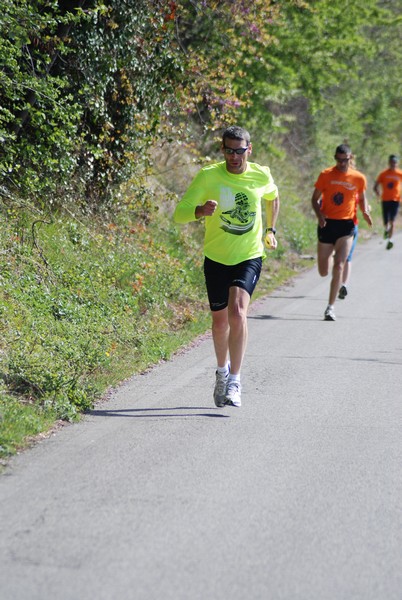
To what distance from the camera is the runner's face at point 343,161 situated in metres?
13.2

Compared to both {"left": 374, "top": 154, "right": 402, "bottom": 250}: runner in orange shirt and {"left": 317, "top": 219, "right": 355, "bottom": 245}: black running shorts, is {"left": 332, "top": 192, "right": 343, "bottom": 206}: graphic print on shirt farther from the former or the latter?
{"left": 374, "top": 154, "right": 402, "bottom": 250}: runner in orange shirt

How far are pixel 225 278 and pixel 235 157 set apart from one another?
0.91m

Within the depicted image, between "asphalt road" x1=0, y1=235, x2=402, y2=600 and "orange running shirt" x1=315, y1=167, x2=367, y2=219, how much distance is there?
13.6ft

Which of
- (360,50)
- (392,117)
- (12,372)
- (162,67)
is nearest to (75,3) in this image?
(162,67)

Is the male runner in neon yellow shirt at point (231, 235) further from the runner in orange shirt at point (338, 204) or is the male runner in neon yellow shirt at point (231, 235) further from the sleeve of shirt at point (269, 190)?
the runner in orange shirt at point (338, 204)

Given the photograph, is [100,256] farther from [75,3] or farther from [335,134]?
[335,134]

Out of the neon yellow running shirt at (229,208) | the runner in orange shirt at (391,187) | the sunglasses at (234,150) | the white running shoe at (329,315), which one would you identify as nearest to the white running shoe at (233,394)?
the neon yellow running shirt at (229,208)

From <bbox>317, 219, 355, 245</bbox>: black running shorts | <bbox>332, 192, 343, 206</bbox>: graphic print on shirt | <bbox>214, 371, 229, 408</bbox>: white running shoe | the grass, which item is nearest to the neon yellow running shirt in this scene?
<bbox>214, 371, 229, 408</bbox>: white running shoe

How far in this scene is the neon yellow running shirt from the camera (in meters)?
7.83

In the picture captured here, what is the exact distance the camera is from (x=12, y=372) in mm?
7672

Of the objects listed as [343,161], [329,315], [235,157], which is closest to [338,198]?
[343,161]

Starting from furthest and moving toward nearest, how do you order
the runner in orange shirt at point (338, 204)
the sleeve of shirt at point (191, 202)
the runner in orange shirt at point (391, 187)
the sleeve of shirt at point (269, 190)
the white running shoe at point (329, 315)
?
the runner in orange shirt at point (391, 187)
the runner in orange shirt at point (338, 204)
the white running shoe at point (329, 315)
the sleeve of shirt at point (269, 190)
the sleeve of shirt at point (191, 202)

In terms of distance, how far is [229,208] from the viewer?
7863 millimetres

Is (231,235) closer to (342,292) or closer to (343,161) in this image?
(343,161)
